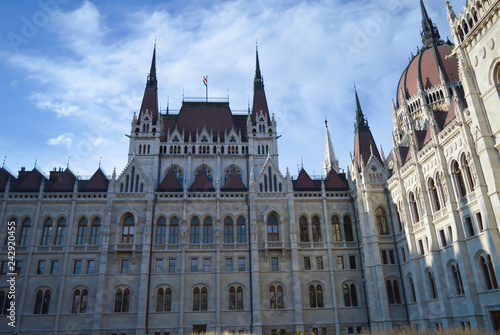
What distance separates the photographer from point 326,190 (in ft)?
140

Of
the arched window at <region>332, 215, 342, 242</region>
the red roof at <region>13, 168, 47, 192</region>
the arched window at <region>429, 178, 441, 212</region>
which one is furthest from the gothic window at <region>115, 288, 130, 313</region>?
the arched window at <region>429, 178, 441, 212</region>

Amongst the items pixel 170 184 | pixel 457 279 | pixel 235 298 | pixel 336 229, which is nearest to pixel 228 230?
pixel 235 298

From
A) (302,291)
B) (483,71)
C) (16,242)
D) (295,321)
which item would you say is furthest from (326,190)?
(16,242)

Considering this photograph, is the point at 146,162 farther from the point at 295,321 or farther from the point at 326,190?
the point at 295,321

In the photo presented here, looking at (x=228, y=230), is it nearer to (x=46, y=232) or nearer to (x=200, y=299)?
(x=200, y=299)

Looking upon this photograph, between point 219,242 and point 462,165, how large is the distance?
2290 cm

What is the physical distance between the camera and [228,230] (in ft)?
132

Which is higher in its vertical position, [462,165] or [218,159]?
[218,159]

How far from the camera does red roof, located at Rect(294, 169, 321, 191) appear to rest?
42.8m

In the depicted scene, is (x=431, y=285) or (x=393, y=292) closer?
(x=431, y=285)

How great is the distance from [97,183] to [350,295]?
95.0ft

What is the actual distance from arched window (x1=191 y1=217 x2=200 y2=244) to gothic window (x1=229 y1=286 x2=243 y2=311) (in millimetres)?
5947

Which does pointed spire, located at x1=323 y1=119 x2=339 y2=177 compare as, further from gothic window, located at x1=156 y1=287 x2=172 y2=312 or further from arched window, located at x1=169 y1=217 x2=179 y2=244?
gothic window, located at x1=156 y1=287 x2=172 y2=312

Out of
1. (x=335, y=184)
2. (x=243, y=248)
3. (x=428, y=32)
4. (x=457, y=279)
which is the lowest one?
(x=457, y=279)
